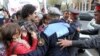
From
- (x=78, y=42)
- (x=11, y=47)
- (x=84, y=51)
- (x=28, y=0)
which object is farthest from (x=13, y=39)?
(x=84, y=51)

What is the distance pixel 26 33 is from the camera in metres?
4.55

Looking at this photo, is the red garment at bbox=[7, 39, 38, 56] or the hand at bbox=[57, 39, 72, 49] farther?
the hand at bbox=[57, 39, 72, 49]

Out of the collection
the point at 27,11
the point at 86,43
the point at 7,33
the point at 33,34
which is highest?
the point at 27,11

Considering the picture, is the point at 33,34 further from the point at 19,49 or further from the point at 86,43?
the point at 86,43

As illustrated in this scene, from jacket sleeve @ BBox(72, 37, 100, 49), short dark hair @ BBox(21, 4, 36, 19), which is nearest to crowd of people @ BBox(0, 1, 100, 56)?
jacket sleeve @ BBox(72, 37, 100, 49)

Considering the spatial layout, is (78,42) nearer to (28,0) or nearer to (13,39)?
(13,39)

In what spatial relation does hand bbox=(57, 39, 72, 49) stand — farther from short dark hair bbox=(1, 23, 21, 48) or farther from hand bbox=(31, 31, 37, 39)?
short dark hair bbox=(1, 23, 21, 48)

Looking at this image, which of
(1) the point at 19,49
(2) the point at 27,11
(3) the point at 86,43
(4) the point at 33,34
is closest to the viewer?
(1) the point at 19,49

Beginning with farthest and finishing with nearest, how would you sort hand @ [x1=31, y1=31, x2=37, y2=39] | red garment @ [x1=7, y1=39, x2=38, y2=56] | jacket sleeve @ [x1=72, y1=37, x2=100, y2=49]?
hand @ [x1=31, y1=31, x2=37, y2=39] < jacket sleeve @ [x1=72, y1=37, x2=100, y2=49] < red garment @ [x1=7, y1=39, x2=38, y2=56]

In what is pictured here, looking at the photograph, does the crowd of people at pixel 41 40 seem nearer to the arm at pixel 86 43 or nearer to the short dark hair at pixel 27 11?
the arm at pixel 86 43

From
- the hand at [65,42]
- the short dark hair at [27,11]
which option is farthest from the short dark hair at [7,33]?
the short dark hair at [27,11]

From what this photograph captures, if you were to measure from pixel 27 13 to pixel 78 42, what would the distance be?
118 cm

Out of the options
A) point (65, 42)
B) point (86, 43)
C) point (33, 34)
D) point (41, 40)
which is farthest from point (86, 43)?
point (33, 34)

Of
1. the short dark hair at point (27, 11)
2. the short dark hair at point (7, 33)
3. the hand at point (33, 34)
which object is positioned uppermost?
the short dark hair at point (27, 11)
